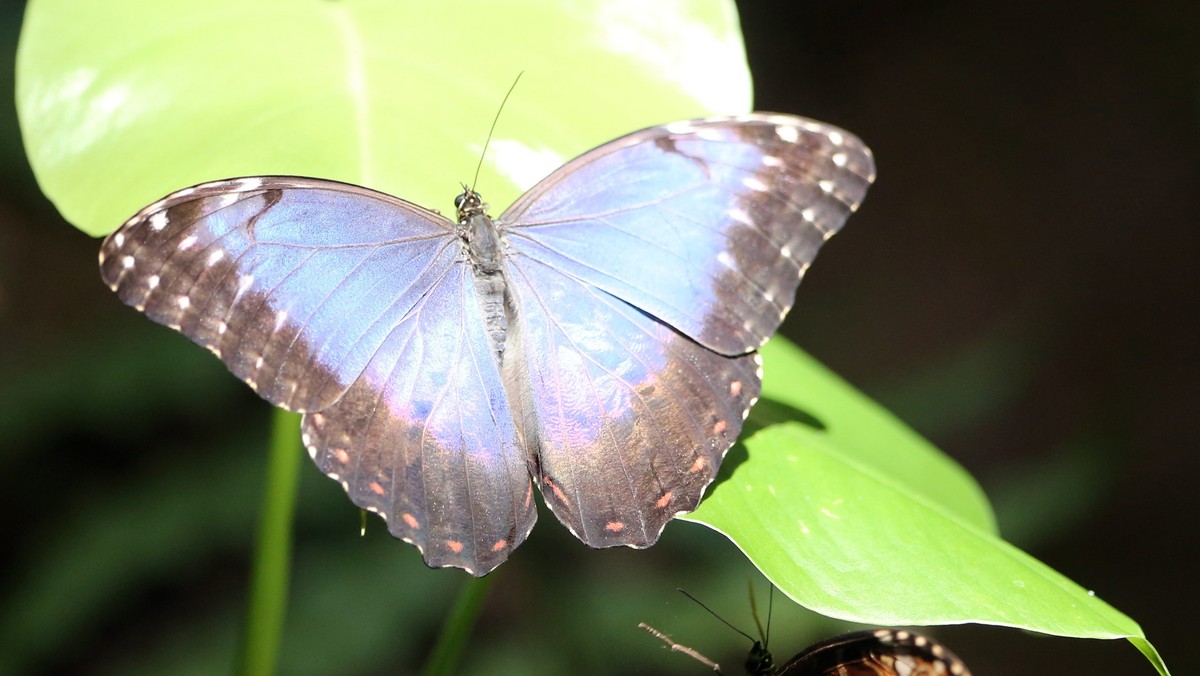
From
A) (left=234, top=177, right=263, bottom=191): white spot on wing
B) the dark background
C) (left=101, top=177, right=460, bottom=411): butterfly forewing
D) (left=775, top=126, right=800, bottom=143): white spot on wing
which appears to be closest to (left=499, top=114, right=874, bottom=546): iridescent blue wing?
(left=775, top=126, right=800, bottom=143): white spot on wing

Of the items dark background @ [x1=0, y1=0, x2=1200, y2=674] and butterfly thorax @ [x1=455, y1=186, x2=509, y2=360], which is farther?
dark background @ [x1=0, y1=0, x2=1200, y2=674]

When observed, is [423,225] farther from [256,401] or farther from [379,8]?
[256,401]

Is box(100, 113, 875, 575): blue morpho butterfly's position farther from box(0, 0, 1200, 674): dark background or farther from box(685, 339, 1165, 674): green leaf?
box(0, 0, 1200, 674): dark background

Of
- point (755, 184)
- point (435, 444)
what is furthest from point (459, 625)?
point (755, 184)

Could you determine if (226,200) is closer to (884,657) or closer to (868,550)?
(868,550)

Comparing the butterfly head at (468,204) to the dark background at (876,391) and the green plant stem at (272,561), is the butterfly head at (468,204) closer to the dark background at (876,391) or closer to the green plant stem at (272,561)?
the green plant stem at (272,561)

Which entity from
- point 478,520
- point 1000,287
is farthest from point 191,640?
point 1000,287

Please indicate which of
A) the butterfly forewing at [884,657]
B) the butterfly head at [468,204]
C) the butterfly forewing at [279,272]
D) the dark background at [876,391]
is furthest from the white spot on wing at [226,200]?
the dark background at [876,391]
